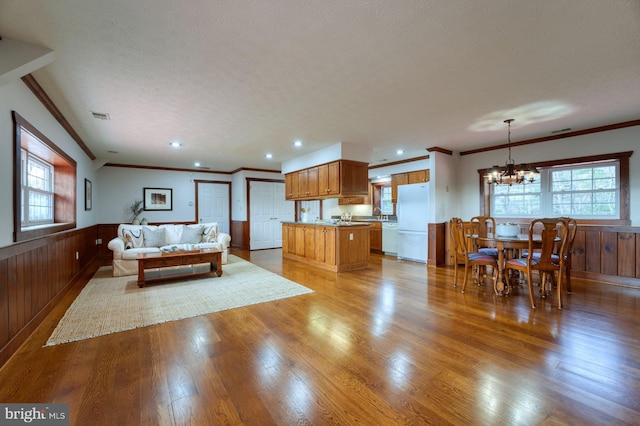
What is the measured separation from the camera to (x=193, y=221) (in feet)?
26.5

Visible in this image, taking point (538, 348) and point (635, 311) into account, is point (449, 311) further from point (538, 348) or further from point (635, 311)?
point (635, 311)

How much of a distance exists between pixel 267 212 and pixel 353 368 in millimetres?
6715

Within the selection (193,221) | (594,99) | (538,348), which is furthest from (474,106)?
(193,221)

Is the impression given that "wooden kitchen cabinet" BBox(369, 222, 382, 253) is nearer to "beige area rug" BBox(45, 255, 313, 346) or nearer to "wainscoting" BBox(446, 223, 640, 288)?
"beige area rug" BBox(45, 255, 313, 346)

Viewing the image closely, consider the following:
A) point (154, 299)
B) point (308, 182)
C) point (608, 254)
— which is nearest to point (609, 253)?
point (608, 254)

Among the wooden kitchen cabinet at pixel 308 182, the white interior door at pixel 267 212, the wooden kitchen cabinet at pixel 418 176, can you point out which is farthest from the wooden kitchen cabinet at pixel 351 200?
the wooden kitchen cabinet at pixel 308 182

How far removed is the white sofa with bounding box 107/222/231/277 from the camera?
4.63 metres

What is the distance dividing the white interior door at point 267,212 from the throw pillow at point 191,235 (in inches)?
83.9

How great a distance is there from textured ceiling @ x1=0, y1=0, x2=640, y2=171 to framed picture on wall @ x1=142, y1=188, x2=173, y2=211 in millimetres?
3420

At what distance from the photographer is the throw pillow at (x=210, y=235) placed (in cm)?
586

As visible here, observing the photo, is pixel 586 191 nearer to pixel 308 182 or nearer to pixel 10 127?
pixel 308 182

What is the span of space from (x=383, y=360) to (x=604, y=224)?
15.4ft

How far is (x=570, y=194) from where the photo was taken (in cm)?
470

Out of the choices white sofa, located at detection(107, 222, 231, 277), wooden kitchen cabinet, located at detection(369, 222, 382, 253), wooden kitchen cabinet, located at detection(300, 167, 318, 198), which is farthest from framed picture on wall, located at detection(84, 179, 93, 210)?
wooden kitchen cabinet, located at detection(369, 222, 382, 253)
